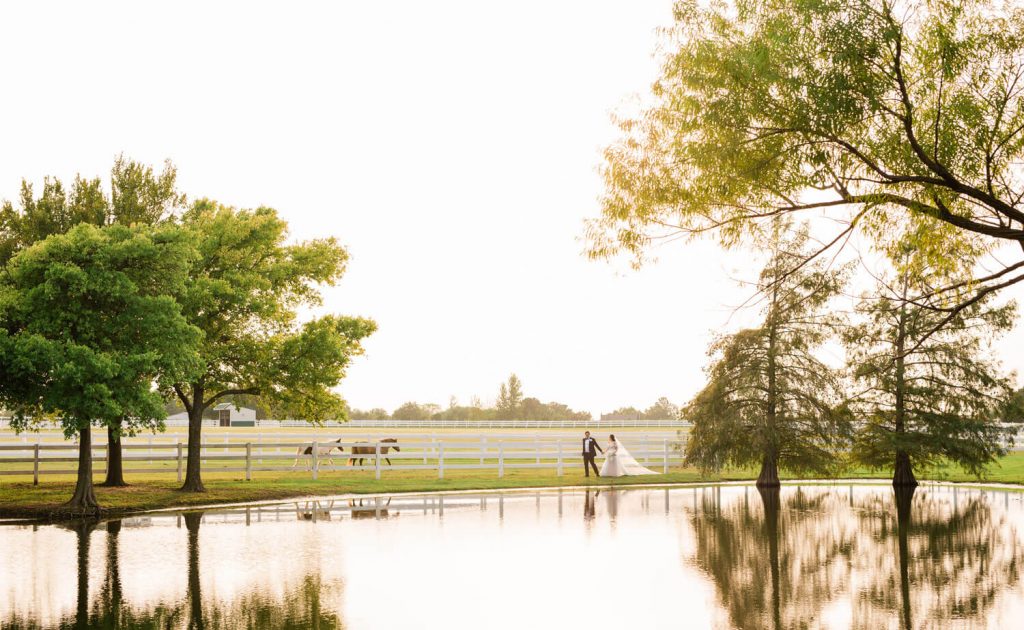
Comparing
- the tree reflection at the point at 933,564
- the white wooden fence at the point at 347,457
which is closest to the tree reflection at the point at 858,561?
the tree reflection at the point at 933,564

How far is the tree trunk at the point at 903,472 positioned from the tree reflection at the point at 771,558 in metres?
9.00

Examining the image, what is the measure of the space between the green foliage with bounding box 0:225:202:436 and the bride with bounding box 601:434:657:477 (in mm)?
17316

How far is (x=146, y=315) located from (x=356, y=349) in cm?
812

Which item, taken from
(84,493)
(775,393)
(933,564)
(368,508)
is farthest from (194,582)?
(775,393)

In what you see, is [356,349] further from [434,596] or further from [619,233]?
[434,596]

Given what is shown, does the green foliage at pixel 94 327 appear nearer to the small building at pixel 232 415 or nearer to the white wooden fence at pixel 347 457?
the white wooden fence at pixel 347 457

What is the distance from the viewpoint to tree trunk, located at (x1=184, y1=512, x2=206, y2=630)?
31.7ft

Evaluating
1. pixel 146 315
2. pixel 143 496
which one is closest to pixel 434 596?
pixel 146 315

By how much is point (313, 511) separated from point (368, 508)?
1.50 m

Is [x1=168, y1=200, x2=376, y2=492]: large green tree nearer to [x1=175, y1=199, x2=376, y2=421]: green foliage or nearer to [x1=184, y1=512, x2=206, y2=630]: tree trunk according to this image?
[x1=175, y1=199, x2=376, y2=421]: green foliage

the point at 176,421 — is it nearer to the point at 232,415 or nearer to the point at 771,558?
the point at 232,415

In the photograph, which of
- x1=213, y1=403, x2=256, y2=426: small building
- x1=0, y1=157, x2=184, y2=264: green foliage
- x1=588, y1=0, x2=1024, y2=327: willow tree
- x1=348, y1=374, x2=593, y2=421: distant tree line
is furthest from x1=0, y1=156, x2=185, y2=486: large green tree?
x1=348, y1=374, x2=593, y2=421: distant tree line

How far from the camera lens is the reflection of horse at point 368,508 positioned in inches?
861

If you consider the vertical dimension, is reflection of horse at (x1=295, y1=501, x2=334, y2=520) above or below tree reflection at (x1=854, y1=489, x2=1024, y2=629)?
below
